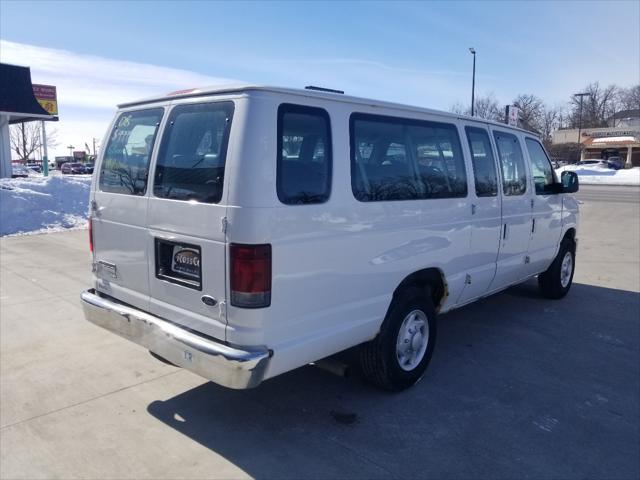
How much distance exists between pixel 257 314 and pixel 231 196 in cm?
70

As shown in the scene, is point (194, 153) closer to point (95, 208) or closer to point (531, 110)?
point (95, 208)

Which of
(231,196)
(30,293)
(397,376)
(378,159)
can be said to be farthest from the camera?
(30,293)

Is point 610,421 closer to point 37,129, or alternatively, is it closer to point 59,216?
point 59,216

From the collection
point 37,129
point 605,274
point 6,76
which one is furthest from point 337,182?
point 37,129

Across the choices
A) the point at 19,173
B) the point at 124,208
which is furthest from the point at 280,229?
the point at 19,173

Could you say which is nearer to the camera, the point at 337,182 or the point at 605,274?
the point at 337,182

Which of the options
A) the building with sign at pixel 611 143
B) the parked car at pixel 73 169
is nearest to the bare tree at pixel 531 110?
the building with sign at pixel 611 143

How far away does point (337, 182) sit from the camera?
3.43 meters

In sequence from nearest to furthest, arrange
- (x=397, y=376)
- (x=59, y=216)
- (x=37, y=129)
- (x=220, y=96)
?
(x=220, y=96) < (x=397, y=376) < (x=59, y=216) < (x=37, y=129)

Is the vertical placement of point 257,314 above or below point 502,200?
below

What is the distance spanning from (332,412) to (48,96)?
3515 centimetres

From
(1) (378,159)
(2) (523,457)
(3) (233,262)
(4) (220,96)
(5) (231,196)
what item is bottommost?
(2) (523,457)

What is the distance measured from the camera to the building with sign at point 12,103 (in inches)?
929

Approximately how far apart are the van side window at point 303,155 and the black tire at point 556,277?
15.3 ft
